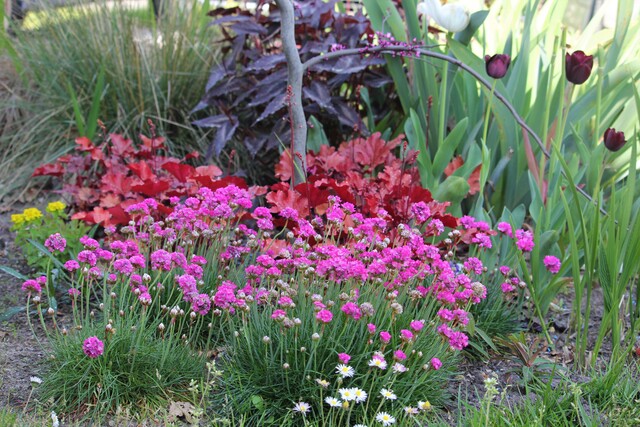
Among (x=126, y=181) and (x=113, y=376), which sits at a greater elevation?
(x=126, y=181)

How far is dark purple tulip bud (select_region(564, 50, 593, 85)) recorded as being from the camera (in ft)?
8.41

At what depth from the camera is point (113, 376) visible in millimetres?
2145

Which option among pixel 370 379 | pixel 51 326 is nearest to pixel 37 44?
pixel 51 326

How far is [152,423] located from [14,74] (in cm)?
310

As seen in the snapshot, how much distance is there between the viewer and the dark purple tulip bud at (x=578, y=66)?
256 centimetres

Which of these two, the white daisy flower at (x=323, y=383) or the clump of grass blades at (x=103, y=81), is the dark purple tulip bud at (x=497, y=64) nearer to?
the white daisy flower at (x=323, y=383)

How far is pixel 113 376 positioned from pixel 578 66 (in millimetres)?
1840

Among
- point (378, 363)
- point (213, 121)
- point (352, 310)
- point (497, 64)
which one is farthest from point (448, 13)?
point (378, 363)

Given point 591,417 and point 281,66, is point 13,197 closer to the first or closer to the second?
point 281,66

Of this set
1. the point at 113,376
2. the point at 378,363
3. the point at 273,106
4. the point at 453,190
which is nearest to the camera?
the point at 378,363

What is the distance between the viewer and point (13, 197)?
13.1 feet

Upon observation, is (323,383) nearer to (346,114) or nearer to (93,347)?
(93,347)

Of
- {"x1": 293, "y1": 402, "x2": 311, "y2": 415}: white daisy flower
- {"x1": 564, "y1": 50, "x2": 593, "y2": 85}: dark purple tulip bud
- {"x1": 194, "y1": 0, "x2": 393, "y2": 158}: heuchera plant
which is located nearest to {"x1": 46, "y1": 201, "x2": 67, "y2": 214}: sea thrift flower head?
{"x1": 194, "y1": 0, "x2": 393, "y2": 158}: heuchera plant

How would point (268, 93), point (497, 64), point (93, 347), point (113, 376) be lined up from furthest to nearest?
point (268, 93)
point (497, 64)
point (113, 376)
point (93, 347)
